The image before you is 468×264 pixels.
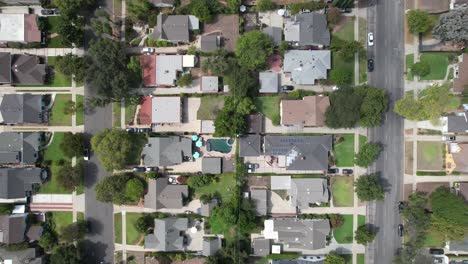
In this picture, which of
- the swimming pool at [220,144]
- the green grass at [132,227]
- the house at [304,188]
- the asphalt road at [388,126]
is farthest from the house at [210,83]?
the asphalt road at [388,126]

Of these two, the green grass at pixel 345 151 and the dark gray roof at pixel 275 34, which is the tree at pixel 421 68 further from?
the dark gray roof at pixel 275 34

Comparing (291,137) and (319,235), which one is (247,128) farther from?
(319,235)

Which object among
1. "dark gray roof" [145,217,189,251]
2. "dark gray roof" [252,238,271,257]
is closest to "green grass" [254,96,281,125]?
"dark gray roof" [252,238,271,257]

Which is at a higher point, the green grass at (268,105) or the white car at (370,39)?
the white car at (370,39)

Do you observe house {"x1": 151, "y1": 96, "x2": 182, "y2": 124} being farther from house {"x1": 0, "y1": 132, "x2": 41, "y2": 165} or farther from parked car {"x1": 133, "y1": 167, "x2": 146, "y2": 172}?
house {"x1": 0, "y1": 132, "x2": 41, "y2": 165}

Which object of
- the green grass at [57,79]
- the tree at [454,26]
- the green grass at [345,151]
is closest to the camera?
the tree at [454,26]

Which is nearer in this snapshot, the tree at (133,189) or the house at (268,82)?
the tree at (133,189)

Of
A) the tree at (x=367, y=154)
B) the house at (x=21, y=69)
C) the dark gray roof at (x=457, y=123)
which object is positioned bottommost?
the tree at (x=367, y=154)
